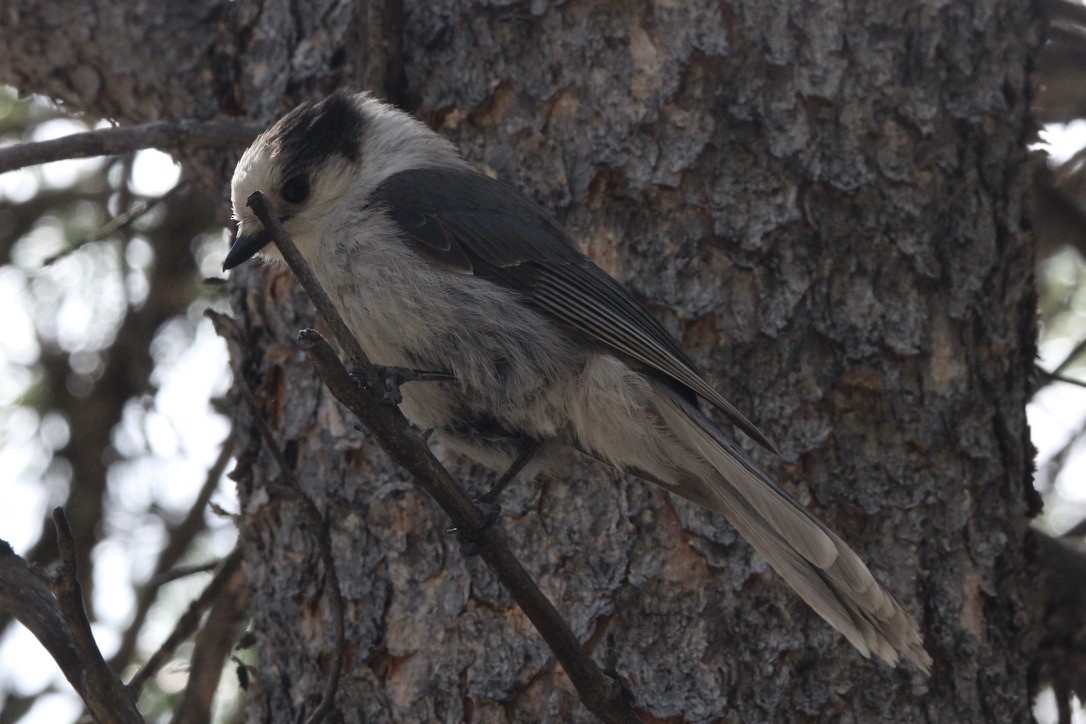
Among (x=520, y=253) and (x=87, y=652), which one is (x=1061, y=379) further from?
(x=87, y=652)

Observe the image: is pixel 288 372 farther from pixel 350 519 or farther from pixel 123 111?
pixel 123 111

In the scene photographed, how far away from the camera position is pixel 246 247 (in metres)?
2.84

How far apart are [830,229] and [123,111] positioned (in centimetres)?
216

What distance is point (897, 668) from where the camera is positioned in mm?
2469

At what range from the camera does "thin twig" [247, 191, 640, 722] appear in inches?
74.5

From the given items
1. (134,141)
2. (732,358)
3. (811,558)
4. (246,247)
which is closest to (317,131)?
(246,247)

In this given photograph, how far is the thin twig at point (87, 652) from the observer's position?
1.82 m

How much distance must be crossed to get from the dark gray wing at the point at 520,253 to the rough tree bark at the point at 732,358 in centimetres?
11

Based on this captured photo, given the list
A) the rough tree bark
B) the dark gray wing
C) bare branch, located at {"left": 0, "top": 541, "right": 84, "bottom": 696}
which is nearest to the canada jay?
the dark gray wing

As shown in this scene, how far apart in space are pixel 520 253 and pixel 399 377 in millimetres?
517

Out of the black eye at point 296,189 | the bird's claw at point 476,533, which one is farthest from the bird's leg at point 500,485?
the black eye at point 296,189

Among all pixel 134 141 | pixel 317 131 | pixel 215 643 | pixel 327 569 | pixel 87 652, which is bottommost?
pixel 215 643

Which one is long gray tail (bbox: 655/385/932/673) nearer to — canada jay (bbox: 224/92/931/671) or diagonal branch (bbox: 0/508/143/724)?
canada jay (bbox: 224/92/931/671)

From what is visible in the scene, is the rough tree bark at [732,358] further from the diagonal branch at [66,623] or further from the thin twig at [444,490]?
the diagonal branch at [66,623]
